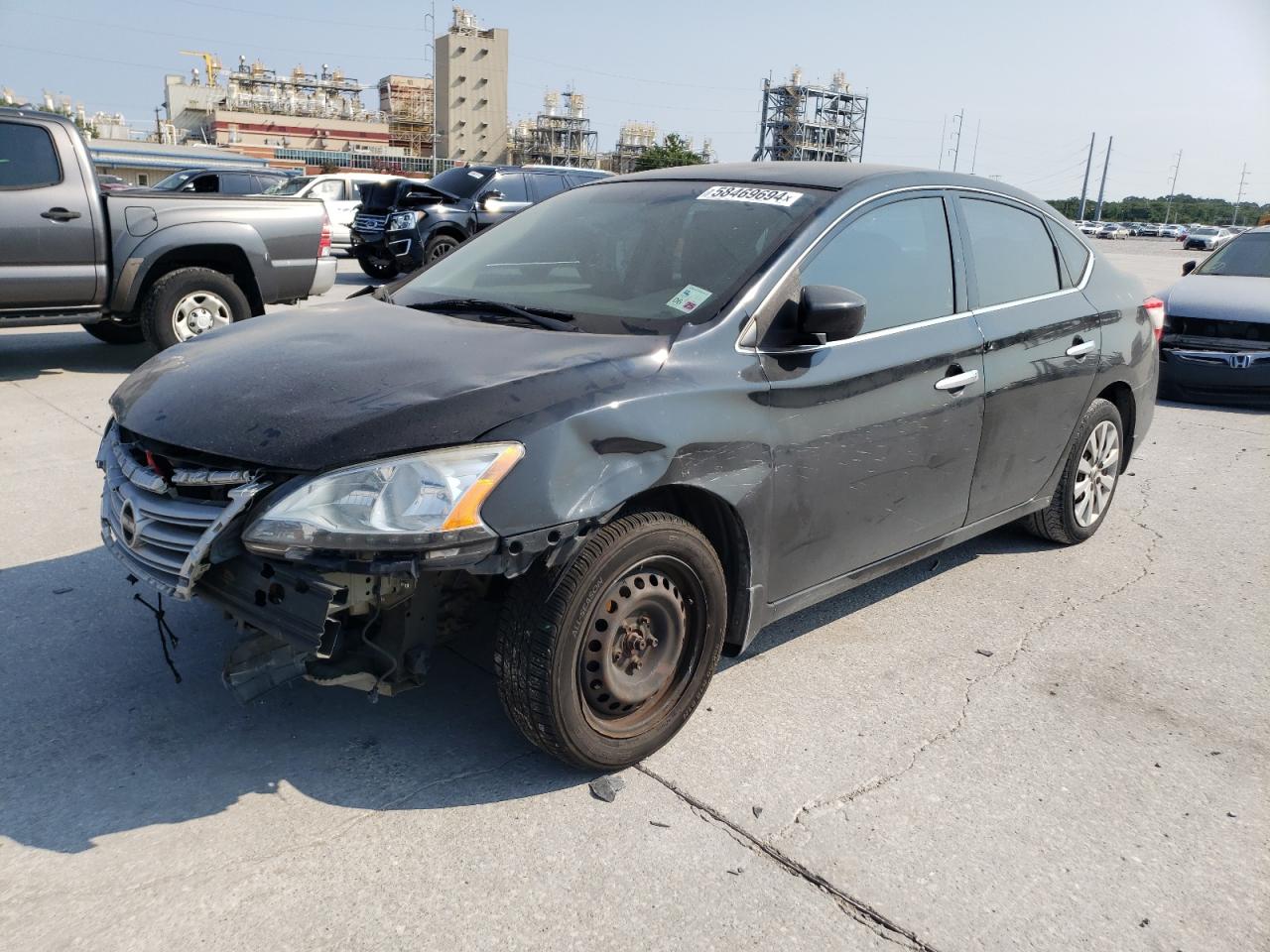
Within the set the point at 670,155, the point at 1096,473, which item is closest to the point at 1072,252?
the point at 1096,473

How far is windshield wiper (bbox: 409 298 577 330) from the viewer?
3254 millimetres

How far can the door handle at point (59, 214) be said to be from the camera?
7.78 m

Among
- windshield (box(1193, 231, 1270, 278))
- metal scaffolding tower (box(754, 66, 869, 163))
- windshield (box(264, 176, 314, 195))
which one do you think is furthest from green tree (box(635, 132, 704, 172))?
windshield (box(1193, 231, 1270, 278))

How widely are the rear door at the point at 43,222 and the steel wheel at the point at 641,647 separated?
7.00 m

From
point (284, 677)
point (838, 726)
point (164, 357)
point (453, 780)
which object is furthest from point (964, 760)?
point (164, 357)

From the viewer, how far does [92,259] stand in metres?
8.02

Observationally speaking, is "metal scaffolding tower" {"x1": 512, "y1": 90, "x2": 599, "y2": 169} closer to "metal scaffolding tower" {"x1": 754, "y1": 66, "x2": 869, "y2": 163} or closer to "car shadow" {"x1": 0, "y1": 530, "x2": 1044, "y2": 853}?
"metal scaffolding tower" {"x1": 754, "y1": 66, "x2": 869, "y2": 163}

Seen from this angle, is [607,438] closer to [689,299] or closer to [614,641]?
[614,641]

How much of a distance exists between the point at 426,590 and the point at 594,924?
0.93m

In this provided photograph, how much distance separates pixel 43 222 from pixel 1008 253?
715 centimetres

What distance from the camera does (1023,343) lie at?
411 centimetres

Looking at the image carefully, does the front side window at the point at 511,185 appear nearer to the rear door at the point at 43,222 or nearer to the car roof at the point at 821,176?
the rear door at the point at 43,222

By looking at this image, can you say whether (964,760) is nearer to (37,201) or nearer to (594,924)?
(594,924)

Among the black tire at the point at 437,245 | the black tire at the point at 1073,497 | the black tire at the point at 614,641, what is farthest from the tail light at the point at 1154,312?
the black tire at the point at 437,245
